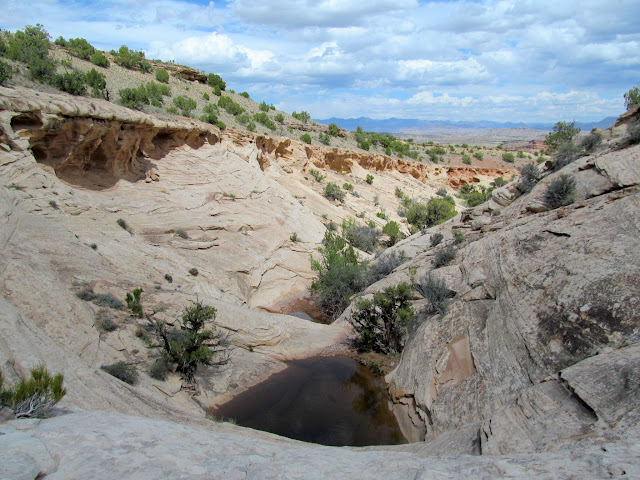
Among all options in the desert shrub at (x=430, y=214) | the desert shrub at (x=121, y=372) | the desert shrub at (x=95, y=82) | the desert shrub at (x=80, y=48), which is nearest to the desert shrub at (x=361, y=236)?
the desert shrub at (x=430, y=214)

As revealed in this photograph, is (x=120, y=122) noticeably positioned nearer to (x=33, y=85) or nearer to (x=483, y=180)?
(x=33, y=85)

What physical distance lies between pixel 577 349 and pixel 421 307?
5597 mm

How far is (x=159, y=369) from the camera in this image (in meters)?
9.54

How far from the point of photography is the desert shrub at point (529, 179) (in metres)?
14.0

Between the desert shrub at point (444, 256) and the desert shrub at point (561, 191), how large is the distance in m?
3.12

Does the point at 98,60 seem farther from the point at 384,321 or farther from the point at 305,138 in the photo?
the point at 384,321

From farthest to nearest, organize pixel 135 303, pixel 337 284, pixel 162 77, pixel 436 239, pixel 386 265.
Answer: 1. pixel 162 77
2. pixel 337 284
3. pixel 386 265
4. pixel 436 239
5. pixel 135 303

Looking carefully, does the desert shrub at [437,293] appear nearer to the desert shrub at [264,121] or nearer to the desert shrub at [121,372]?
the desert shrub at [121,372]

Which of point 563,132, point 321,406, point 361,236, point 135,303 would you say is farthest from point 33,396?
point 563,132

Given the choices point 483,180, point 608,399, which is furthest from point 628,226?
point 483,180

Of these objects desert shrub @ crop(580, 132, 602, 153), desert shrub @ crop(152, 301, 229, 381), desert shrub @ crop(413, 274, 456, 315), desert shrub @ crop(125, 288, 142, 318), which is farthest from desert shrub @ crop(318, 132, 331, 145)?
desert shrub @ crop(125, 288, 142, 318)

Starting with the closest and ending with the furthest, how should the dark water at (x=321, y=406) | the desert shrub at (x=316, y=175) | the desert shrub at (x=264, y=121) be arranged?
1. the dark water at (x=321, y=406)
2. the desert shrub at (x=316, y=175)
3. the desert shrub at (x=264, y=121)

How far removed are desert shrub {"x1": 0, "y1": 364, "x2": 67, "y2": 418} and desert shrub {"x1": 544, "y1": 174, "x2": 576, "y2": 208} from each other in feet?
39.7

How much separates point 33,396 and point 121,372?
14.0 feet
